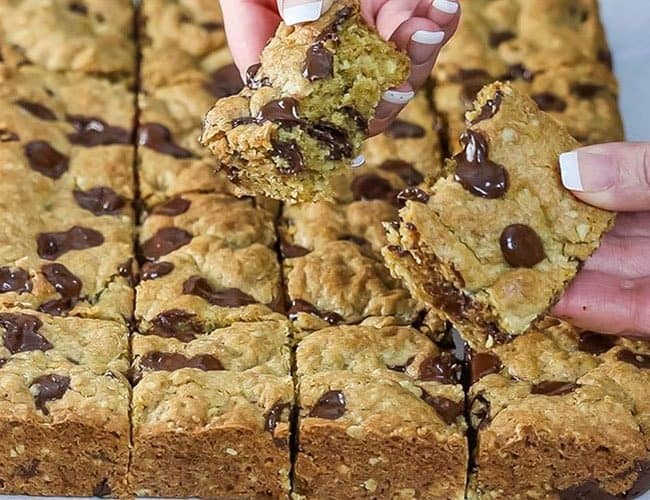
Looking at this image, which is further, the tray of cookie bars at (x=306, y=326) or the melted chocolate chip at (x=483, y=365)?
the melted chocolate chip at (x=483, y=365)

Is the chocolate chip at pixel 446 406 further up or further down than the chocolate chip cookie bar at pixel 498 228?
further down

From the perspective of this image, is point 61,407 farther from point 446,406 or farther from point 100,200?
point 446,406

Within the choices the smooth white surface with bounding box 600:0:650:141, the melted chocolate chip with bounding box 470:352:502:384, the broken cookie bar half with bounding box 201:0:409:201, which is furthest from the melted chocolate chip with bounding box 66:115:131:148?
the smooth white surface with bounding box 600:0:650:141

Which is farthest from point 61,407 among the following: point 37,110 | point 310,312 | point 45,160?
point 37,110

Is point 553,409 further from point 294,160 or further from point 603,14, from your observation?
point 603,14

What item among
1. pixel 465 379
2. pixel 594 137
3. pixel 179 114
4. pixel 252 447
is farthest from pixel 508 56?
pixel 252 447

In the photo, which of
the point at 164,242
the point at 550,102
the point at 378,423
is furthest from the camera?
the point at 550,102

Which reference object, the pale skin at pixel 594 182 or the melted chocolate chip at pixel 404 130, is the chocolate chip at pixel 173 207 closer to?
the pale skin at pixel 594 182

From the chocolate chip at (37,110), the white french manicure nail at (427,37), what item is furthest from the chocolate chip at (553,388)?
the chocolate chip at (37,110)
